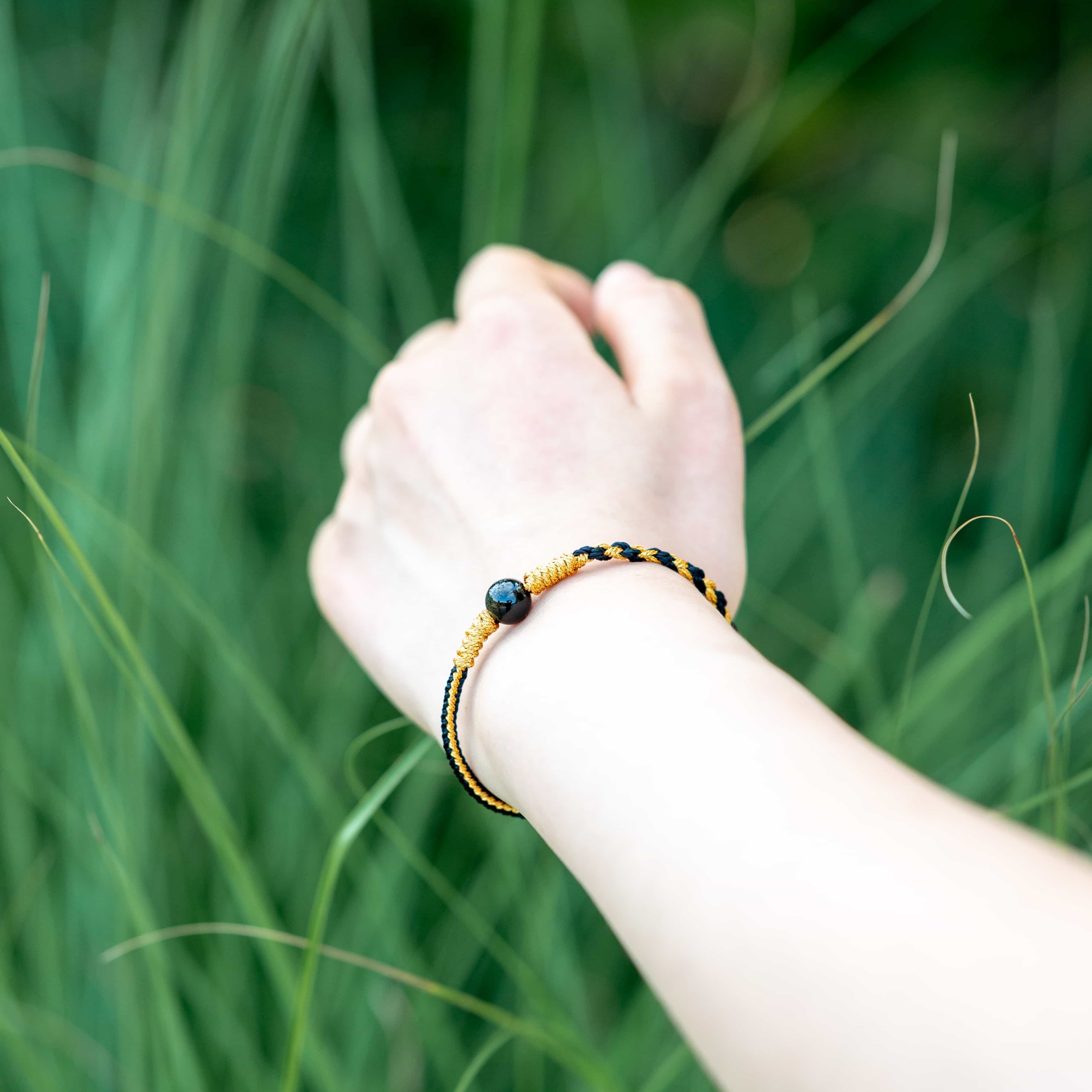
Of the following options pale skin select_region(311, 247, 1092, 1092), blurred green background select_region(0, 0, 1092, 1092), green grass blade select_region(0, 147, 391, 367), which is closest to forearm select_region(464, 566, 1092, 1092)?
pale skin select_region(311, 247, 1092, 1092)

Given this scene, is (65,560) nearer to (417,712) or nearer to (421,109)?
(417,712)

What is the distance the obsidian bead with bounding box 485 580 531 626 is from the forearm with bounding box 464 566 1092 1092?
4 centimetres

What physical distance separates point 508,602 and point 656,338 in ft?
0.49

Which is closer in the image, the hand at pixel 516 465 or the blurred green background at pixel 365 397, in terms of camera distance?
the hand at pixel 516 465

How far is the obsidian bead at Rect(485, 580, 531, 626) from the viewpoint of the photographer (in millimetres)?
260

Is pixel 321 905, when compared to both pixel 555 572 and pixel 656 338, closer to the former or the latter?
pixel 555 572

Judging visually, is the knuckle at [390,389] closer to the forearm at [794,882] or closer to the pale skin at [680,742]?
the pale skin at [680,742]

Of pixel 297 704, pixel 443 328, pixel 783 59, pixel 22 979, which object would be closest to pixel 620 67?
pixel 783 59

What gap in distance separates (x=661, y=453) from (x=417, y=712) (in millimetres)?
126

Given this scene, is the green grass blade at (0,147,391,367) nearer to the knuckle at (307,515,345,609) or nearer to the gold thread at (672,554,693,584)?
the knuckle at (307,515,345,609)

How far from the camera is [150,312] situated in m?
0.44

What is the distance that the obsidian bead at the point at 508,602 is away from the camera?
0.85 feet

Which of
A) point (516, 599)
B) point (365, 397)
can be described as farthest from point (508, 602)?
point (365, 397)

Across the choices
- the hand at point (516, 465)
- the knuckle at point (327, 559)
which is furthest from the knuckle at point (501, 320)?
the knuckle at point (327, 559)
